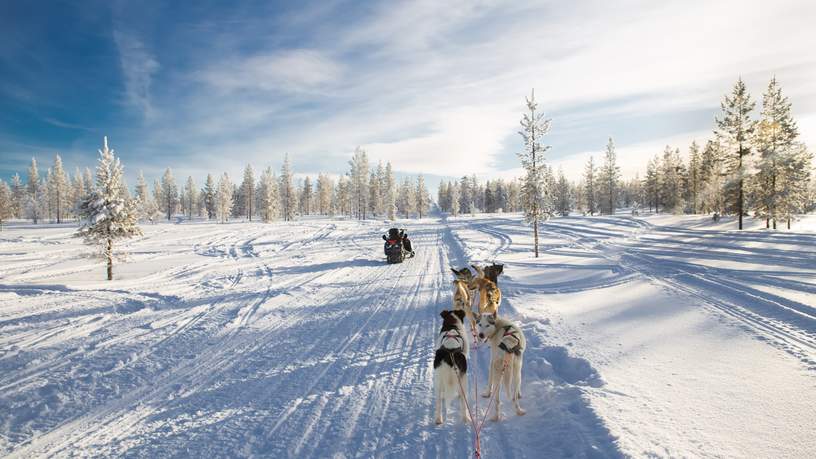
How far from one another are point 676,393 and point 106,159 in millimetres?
24704

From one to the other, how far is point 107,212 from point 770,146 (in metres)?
50.1

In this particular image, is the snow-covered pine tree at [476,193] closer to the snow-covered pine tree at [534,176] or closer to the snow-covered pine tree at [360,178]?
the snow-covered pine tree at [360,178]

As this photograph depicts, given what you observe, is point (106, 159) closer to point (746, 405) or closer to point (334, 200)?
point (746, 405)

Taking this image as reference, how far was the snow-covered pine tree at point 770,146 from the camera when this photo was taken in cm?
3144

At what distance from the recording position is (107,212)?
18.3m

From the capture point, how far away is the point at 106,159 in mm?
18766

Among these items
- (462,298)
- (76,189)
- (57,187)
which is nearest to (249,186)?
(57,187)

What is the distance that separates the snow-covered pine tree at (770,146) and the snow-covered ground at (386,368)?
23.8 m

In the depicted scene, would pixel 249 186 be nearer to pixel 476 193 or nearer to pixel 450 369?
pixel 476 193

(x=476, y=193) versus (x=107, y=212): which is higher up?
(x=476, y=193)

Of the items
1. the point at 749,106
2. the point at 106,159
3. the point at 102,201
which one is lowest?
the point at 102,201

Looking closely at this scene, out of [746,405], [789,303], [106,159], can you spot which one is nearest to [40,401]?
[746,405]

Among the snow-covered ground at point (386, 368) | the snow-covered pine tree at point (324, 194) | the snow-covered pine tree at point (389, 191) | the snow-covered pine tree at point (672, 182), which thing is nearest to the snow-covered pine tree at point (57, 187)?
the snow-covered pine tree at point (324, 194)

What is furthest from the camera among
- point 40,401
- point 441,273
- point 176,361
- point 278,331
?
point 441,273
